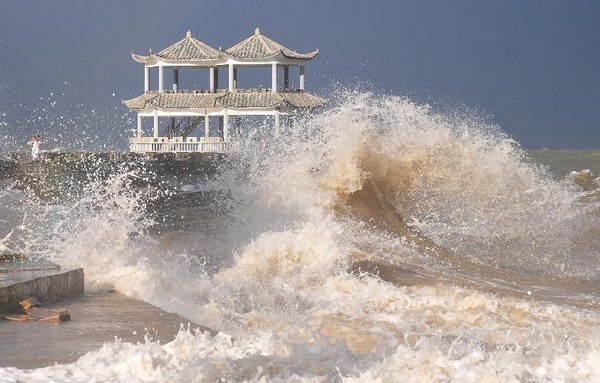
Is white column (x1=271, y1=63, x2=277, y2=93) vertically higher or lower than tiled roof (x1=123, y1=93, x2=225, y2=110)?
higher

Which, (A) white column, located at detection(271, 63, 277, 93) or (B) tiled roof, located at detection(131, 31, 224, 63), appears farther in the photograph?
(B) tiled roof, located at detection(131, 31, 224, 63)

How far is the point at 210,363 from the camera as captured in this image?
4832mm

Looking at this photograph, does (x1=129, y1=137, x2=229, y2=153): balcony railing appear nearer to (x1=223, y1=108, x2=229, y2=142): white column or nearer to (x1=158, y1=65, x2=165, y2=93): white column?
(x1=223, y1=108, x2=229, y2=142): white column

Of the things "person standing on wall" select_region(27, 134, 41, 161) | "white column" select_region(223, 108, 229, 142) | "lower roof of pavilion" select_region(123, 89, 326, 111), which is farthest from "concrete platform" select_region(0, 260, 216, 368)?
"lower roof of pavilion" select_region(123, 89, 326, 111)

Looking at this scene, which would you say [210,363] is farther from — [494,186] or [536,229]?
[494,186]

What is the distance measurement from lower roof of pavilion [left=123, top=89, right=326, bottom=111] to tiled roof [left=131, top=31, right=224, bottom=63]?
1.74 meters

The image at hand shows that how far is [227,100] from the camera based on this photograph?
5091 cm

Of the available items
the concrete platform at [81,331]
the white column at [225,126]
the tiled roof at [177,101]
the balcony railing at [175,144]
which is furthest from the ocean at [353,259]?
the tiled roof at [177,101]

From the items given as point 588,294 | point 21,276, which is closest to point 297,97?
point 588,294

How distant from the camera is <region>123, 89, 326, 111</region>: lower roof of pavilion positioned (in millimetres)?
50438

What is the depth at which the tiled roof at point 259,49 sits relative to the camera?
5097cm

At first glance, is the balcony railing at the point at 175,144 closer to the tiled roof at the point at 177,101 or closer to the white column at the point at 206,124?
the white column at the point at 206,124

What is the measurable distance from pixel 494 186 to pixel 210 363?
48.4 ft

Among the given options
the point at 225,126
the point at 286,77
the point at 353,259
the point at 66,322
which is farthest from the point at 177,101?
the point at 66,322
